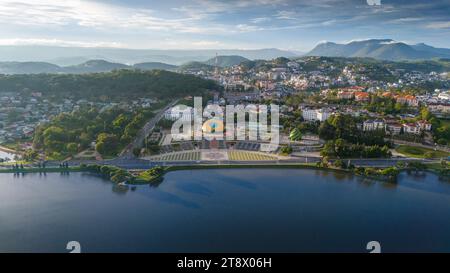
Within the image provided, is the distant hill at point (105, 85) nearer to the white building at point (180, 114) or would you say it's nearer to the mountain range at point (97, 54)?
the white building at point (180, 114)

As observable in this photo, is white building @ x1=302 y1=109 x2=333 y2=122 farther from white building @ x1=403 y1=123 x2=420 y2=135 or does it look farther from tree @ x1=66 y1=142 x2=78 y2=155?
tree @ x1=66 y1=142 x2=78 y2=155

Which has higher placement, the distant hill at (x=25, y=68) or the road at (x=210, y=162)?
the distant hill at (x=25, y=68)

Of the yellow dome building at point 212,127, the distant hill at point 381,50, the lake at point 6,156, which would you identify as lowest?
the lake at point 6,156

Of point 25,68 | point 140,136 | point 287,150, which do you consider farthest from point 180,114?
point 25,68

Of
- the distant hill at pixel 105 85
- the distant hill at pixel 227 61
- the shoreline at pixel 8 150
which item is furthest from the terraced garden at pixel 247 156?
the distant hill at pixel 227 61

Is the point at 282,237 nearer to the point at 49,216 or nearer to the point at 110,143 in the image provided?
the point at 49,216

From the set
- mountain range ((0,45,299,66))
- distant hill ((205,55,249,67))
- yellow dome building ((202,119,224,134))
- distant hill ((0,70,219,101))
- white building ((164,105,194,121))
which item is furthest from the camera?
distant hill ((205,55,249,67))

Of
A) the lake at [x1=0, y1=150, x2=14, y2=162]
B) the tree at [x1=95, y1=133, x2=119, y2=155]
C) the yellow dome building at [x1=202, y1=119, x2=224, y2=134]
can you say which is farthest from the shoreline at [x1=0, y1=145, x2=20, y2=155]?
the yellow dome building at [x1=202, y1=119, x2=224, y2=134]
